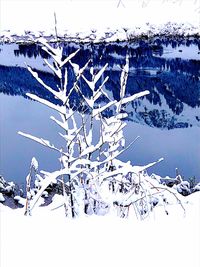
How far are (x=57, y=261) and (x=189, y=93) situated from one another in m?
4.81

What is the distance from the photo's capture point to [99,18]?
8.82m

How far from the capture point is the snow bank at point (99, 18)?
27.2 ft

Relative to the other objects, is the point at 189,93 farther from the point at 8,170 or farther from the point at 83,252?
the point at 83,252

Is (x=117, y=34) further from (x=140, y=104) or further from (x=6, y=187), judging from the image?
(x=6, y=187)

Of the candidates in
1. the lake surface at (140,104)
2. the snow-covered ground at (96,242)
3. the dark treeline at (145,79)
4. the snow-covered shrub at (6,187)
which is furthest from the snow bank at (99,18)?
the snow-covered ground at (96,242)

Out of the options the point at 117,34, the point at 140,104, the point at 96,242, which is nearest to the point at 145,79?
the point at 140,104

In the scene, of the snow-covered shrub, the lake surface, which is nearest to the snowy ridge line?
the lake surface

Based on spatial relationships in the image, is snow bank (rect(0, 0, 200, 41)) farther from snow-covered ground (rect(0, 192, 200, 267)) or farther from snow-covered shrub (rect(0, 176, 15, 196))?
snow-covered ground (rect(0, 192, 200, 267))

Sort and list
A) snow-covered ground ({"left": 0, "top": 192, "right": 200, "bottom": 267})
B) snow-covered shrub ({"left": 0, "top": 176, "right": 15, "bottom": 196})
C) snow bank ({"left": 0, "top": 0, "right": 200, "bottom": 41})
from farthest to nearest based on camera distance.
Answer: snow bank ({"left": 0, "top": 0, "right": 200, "bottom": 41}) < snow-covered shrub ({"left": 0, "top": 176, "right": 15, "bottom": 196}) < snow-covered ground ({"left": 0, "top": 192, "right": 200, "bottom": 267})

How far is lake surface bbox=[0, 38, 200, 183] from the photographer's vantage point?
180 inches

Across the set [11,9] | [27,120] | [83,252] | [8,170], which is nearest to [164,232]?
[83,252]

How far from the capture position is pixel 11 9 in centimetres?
947

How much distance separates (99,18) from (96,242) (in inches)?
311

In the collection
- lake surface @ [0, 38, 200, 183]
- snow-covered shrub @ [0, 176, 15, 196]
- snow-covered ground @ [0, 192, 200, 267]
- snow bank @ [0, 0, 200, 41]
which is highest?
snow bank @ [0, 0, 200, 41]
